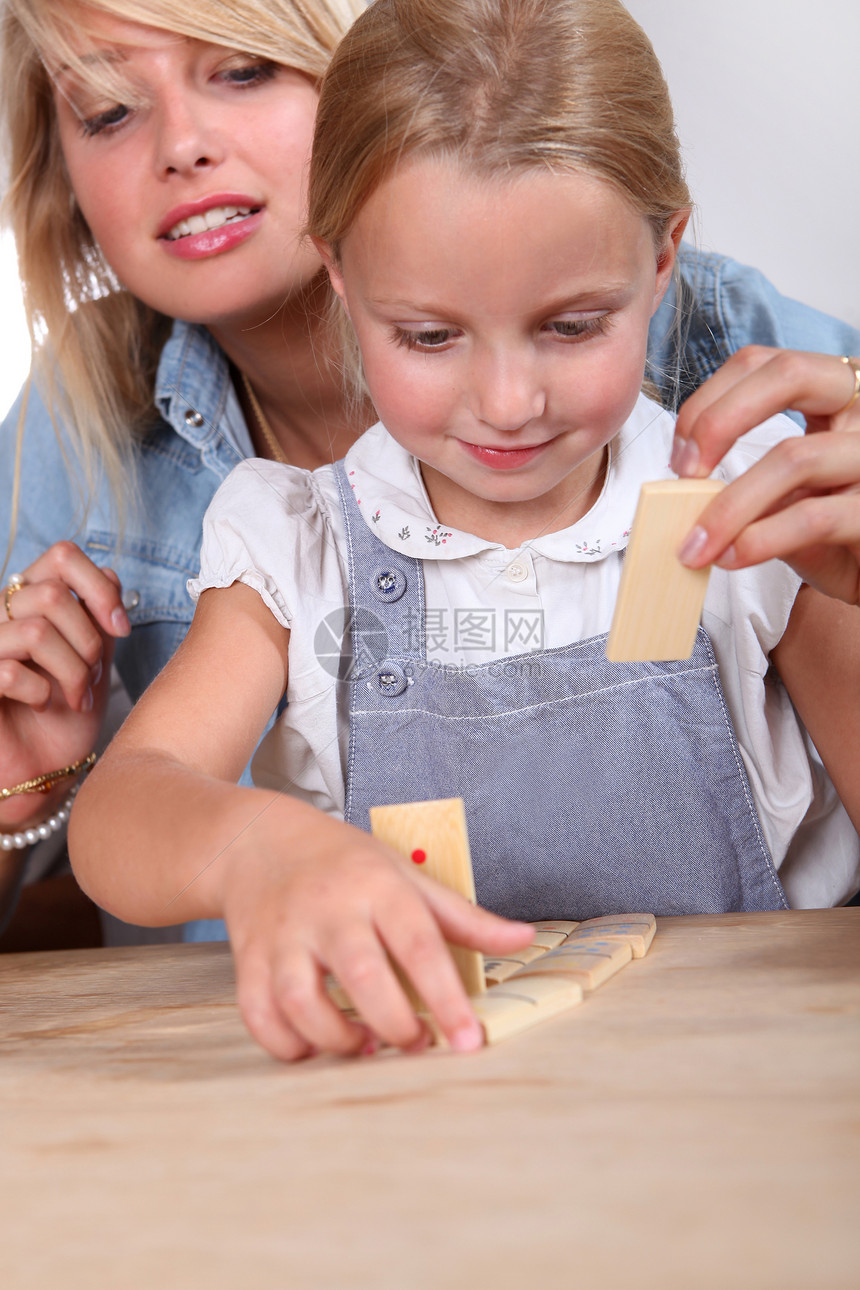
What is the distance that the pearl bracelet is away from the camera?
1.93 feet

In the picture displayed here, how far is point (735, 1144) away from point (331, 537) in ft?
0.92

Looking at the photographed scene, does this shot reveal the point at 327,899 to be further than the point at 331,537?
No

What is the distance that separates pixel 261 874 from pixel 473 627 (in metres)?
0.10

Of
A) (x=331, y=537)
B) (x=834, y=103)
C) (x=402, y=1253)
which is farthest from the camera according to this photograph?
(x=331, y=537)

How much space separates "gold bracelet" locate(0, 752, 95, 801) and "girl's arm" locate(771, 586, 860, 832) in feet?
1.22

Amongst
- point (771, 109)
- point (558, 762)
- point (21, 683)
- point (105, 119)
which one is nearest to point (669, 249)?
point (771, 109)

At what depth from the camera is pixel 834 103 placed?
305mm

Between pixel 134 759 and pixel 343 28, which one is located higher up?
pixel 343 28

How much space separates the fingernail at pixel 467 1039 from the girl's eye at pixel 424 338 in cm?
18

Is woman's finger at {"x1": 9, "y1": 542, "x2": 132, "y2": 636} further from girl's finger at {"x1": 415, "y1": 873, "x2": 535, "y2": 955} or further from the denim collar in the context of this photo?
girl's finger at {"x1": 415, "y1": 873, "x2": 535, "y2": 955}

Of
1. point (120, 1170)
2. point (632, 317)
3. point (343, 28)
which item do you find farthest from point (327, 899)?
point (343, 28)

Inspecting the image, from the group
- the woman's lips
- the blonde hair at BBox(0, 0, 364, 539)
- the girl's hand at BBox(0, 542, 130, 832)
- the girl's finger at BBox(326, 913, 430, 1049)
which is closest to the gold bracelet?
the girl's hand at BBox(0, 542, 130, 832)

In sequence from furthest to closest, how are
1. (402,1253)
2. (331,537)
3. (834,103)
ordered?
(331,537), (834,103), (402,1253)

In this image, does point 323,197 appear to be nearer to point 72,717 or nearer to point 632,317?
point 632,317
